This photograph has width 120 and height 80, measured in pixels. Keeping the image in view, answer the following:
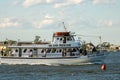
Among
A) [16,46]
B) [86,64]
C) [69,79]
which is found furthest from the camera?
[16,46]

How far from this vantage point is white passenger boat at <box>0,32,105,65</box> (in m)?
95.1

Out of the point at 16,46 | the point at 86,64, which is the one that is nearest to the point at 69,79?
the point at 86,64

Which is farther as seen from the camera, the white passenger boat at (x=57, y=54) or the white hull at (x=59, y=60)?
the white passenger boat at (x=57, y=54)

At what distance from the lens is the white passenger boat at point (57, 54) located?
3743 inches

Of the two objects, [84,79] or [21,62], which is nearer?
[84,79]

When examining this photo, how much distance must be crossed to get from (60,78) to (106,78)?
5471 mm

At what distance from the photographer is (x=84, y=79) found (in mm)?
64500

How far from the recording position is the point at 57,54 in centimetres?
9731

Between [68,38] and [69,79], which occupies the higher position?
[68,38]

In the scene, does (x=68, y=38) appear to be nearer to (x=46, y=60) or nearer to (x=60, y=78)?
(x=46, y=60)

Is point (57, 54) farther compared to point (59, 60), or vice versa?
point (57, 54)

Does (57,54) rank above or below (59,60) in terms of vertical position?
above

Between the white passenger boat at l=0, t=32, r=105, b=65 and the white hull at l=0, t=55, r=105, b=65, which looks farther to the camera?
the white passenger boat at l=0, t=32, r=105, b=65

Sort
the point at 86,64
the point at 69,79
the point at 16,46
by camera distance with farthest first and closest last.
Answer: the point at 16,46 → the point at 86,64 → the point at 69,79
